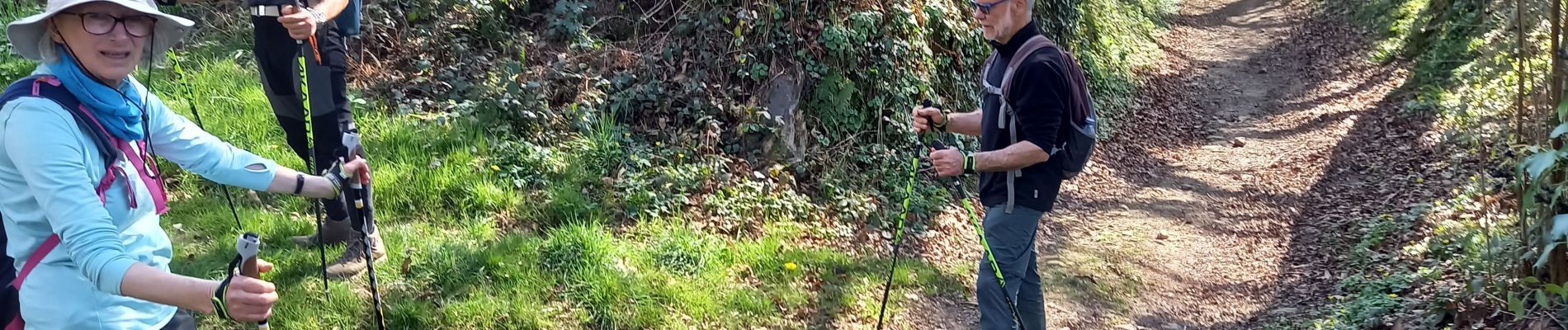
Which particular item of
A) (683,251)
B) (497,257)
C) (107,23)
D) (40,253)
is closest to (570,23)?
(683,251)

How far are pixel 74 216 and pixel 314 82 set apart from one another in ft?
7.25

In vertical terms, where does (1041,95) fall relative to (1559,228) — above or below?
above

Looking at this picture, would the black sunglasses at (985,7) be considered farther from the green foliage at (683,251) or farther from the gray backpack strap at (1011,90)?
the green foliage at (683,251)

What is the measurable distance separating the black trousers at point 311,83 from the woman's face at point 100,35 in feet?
5.51

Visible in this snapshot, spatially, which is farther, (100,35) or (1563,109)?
(1563,109)

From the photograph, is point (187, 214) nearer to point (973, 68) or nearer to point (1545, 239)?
point (973, 68)

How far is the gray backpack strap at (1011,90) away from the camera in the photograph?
381cm

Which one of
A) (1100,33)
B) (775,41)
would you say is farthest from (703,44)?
(1100,33)

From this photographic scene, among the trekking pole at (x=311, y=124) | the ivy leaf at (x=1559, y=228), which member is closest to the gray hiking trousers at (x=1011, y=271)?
the ivy leaf at (x=1559, y=228)

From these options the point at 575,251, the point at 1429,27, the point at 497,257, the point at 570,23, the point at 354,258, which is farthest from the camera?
the point at 1429,27

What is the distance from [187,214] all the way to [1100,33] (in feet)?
37.0

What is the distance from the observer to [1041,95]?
375 cm

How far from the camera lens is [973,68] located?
877cm

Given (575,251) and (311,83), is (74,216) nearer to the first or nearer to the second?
(311,83)
